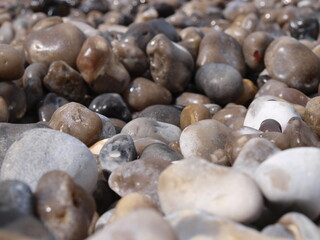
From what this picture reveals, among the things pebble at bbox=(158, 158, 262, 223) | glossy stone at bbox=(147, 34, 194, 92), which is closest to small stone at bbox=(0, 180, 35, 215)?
pebble at bbox=(158, 158, 262, 223)

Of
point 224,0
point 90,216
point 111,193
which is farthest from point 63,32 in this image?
point 224,0

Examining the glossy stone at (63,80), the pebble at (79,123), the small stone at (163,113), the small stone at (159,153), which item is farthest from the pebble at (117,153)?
the glossy stone at (63,80)

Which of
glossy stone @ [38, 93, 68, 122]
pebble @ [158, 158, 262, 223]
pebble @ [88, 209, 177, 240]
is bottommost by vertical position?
glossy stone @ [38, 93, 68, 122]

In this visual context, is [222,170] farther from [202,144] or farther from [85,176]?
[202,144]

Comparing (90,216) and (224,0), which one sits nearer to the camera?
(90,216)

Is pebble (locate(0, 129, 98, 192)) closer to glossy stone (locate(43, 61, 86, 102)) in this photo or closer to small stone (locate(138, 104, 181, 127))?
small stone (locate(138, 104, 181, 127))

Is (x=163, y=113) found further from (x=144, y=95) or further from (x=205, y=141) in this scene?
(x=205, y=141)

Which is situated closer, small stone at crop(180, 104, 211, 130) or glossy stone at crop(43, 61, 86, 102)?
small stone at crop(180, 104, 211, 130)

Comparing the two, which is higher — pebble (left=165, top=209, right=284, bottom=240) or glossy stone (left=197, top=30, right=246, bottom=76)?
pebble (left=165, top=209, right=284, bottom=240)
